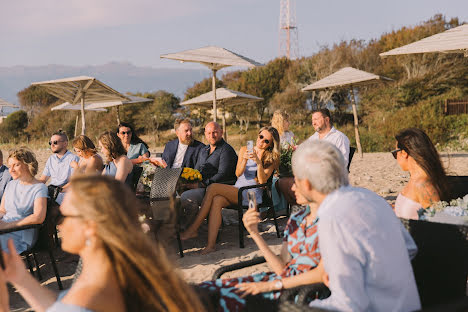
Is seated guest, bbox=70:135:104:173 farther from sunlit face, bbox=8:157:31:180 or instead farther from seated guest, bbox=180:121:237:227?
seated guest, bbox=180:121:237:227

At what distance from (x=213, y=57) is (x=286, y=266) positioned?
742 cm

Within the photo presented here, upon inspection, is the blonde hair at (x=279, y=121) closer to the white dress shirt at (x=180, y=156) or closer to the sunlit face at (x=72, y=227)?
the white dress shirt at (x=180, y=156)

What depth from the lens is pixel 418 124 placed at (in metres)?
16.8

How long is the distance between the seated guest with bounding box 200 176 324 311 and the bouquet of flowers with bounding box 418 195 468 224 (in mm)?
744

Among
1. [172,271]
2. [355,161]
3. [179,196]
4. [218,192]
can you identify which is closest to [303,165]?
[172,271]

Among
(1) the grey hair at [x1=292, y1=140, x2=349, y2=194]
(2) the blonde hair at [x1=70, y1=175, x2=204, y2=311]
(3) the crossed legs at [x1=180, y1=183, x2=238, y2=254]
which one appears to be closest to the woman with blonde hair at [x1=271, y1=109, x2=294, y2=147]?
(3) the crossed legs at [x1=180, y1=183, x2=238, y2=254]

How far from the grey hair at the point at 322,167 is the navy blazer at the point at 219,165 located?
352cm

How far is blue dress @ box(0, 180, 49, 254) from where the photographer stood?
12.1ft

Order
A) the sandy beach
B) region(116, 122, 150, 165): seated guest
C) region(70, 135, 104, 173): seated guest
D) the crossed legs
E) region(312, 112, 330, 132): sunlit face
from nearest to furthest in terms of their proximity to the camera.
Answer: the sandy beach < the crossed legs < region(70, 135, 104, 173): seated guest < region(116, 122, 150, 165): seated guest < region(312, 112, 330, 132): sunlit face

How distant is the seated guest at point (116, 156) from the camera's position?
459 cm

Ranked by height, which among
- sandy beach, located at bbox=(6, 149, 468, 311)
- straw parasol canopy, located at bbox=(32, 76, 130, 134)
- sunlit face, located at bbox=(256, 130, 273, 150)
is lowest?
sandy beach, located at bbox=(6, 149, 468, 311)

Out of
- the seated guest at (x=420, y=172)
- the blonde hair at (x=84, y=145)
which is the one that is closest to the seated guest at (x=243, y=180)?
the blonde hair at (x=84, y=145)

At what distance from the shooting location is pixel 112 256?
134cm

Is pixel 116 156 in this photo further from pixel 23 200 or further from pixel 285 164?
pixel 285 164
